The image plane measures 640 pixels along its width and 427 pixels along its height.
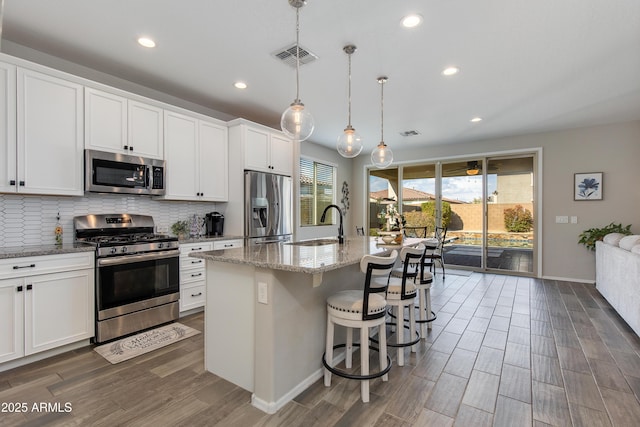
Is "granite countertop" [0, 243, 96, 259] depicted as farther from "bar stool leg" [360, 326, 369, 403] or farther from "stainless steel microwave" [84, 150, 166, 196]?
"bar stool leg" [360, 326, 369, 403]

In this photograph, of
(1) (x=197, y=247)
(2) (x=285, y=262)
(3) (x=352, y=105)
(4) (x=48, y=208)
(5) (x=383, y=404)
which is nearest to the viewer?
(2) (x=285, y=262)

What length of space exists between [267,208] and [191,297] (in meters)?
1.58

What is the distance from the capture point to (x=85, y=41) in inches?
109

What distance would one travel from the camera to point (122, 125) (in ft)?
10.6

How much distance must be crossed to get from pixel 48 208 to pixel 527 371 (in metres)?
4.53

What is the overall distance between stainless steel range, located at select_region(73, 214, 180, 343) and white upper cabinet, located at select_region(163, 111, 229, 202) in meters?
0.64

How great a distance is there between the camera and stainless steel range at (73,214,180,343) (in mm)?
2842

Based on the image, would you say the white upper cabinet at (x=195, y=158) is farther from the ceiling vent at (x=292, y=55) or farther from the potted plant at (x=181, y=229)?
the ceiling vent at (x=292, y=55)

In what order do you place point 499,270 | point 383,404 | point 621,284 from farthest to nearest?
1. point 499,270
2. point 621,284
3. point 383,404

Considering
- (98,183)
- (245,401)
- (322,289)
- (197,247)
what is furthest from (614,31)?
(98,183)

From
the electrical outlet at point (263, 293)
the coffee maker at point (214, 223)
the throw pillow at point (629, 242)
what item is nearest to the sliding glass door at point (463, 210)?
the throw pillow at point (629, 242)

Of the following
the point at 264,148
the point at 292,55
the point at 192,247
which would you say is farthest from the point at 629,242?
the point at 192,247

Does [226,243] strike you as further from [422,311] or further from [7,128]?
[422,311]

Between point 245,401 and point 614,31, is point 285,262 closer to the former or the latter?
point 245,401
